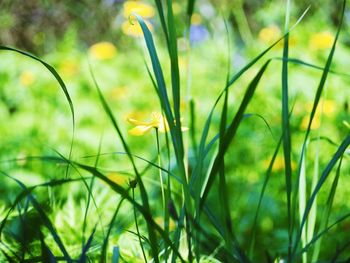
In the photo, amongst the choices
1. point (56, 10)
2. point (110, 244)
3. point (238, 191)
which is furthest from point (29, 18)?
point (110, 244)

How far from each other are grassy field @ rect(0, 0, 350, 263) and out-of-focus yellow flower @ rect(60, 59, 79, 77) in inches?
0.5

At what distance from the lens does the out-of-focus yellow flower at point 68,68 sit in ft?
11.4

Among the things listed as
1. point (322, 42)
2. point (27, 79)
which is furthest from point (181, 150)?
point (27, 79)

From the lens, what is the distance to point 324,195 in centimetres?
197

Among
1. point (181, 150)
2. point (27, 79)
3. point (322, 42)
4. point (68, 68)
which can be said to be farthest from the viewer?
point (68, 68)

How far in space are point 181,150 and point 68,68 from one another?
2.77 metres

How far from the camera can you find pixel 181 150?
0.83m

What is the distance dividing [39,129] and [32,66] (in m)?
0.85

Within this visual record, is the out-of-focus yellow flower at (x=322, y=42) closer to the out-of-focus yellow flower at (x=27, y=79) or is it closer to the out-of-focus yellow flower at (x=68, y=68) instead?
the out-of-focus yellow flower at (x=68, y=68)

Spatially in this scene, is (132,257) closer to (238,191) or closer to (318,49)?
(238,191)

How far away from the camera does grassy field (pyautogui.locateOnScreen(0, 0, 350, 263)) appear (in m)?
0.84

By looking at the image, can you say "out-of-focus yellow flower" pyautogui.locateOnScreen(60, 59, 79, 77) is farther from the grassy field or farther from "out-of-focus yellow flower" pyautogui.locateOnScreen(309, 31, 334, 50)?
"out-of-focus yellow flower" pyautogui.locateOnScreen(309, 31, 334, 50)

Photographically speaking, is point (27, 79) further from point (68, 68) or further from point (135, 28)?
point (135, 28)

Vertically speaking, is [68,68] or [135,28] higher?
[135,28]
